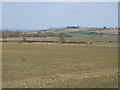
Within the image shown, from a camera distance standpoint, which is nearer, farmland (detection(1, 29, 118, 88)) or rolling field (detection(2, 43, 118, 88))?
rolling field (detection(2, 43, 118, 88))

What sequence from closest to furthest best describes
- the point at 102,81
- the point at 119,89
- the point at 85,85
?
the point at 119,89, the point at 85,85, the point at 102,81

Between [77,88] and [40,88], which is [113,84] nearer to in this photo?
[77,88]

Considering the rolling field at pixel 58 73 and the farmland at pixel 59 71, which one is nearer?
the rolling field at pixel 58 73

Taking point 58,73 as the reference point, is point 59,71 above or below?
below

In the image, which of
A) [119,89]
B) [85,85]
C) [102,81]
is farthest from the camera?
[102,81]

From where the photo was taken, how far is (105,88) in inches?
528

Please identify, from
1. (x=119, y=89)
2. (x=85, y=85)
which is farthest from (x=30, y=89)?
(x=119, y=89)

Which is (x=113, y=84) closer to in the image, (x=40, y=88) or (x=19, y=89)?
(x=40, y=88)

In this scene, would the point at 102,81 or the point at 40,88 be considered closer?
the point at 40,88

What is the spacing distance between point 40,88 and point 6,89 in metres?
1.62

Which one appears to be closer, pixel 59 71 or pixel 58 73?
pixel 58 73

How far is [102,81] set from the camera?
15.9 metres

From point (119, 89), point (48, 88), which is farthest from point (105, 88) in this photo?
point (48, 88)

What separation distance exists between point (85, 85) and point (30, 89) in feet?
9.83
